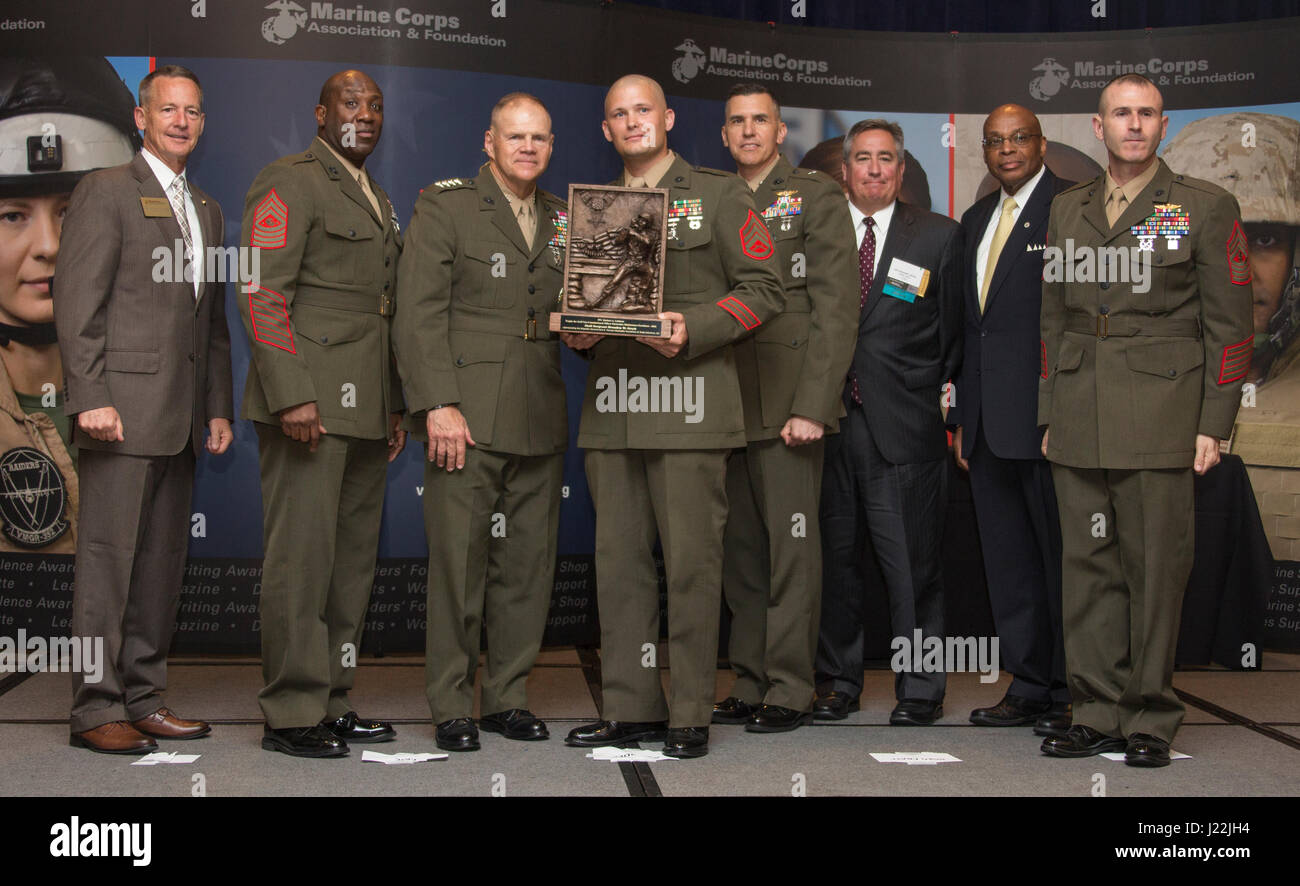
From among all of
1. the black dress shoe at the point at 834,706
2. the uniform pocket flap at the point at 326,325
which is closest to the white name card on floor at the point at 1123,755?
the black dress shoe at the point at 834,706

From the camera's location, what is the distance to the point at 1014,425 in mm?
3928

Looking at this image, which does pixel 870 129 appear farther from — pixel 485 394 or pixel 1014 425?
pixel 485 394

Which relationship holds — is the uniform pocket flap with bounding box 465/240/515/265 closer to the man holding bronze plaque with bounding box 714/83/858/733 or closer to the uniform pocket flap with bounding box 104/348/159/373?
the man holding bronze plaque with bounding box 714/83/858/733

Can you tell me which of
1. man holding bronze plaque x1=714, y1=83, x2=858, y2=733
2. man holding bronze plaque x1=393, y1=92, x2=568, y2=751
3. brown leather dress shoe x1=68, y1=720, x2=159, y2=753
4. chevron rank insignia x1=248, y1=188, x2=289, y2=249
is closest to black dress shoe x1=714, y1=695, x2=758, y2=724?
man holding bronze plaque x1=714, y1=83, x2=858, y2=733

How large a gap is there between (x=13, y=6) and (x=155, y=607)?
261 cm

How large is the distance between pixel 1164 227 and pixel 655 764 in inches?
82.6

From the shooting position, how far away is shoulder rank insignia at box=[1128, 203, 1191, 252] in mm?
3510

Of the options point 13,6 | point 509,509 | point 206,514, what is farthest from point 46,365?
point 509,509

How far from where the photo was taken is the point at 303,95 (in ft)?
16.0

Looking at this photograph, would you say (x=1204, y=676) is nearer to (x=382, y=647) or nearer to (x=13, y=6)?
(x=382, y=647)

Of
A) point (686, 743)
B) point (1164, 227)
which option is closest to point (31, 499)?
point (686, 743)

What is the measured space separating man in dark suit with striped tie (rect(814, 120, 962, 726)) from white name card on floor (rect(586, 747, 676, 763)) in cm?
71

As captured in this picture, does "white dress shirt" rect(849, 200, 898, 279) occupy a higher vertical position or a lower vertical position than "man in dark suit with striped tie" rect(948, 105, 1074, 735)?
higher

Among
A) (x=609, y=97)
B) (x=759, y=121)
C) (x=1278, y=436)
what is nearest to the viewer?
(x=609, y=97)
